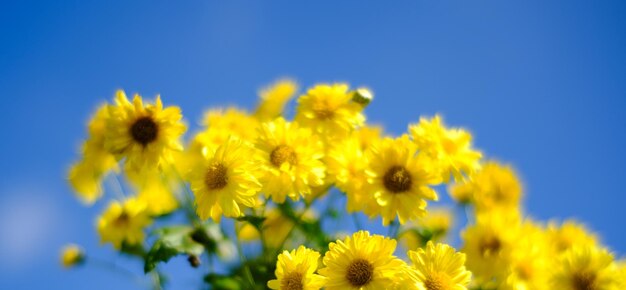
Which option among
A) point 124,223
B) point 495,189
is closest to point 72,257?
point 124,223

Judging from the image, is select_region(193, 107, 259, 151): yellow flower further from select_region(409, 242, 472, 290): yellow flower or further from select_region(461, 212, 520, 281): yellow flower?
select_region(461, 212, 520, 281): yellow flower

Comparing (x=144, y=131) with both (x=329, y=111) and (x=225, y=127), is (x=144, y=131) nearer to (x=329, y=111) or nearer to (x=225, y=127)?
(x=225, y=127)

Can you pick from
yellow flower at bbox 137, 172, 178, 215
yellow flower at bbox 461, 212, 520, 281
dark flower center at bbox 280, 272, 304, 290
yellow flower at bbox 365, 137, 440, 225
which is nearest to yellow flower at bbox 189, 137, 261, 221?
dark flower center at bbox 280, 272, 304, 290

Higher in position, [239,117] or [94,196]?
[239,117]

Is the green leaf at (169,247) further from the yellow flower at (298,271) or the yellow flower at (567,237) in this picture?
the yellow flower at (567,237)

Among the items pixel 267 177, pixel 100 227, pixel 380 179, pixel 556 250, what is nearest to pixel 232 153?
pixel 267 177

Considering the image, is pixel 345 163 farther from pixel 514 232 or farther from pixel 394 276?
pixel 514 232
